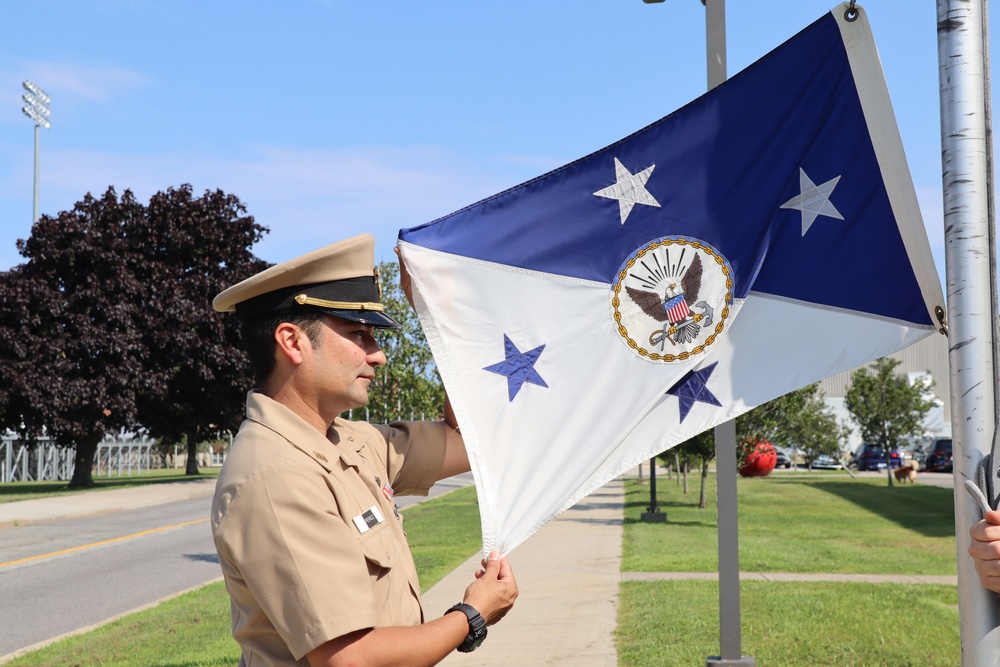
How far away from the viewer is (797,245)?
13.5 ft

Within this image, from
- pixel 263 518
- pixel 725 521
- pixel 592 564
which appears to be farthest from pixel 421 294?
pixel 592 564

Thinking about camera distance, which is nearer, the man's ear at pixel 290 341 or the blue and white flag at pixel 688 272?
the man's ear at pixel 290 341

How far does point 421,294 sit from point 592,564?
1004cm

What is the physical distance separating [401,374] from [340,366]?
1120 inches

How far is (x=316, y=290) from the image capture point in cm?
288

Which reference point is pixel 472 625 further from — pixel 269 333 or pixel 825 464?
pixel 825 464

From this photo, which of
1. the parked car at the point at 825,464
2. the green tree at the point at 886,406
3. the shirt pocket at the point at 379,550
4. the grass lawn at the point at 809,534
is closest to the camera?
the shirt pocket at the point at 379,550

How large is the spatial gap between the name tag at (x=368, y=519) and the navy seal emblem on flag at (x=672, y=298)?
59.8 inches

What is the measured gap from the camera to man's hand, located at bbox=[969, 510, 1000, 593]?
9.07 ft

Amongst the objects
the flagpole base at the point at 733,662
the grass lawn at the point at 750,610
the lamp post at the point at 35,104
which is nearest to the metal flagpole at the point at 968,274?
the flagpole base at the point at 733,662

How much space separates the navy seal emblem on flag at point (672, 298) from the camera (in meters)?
3.98

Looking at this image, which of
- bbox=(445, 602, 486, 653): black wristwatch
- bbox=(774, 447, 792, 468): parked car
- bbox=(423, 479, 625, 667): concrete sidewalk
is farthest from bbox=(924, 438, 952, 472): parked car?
bbox=(445, 602, 486, 653): black wristwatch

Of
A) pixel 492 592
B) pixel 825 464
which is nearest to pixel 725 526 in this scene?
pixel 492 592

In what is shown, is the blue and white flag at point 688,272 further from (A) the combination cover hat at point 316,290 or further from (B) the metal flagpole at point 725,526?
(B) the metal flagpole at point 725,526
